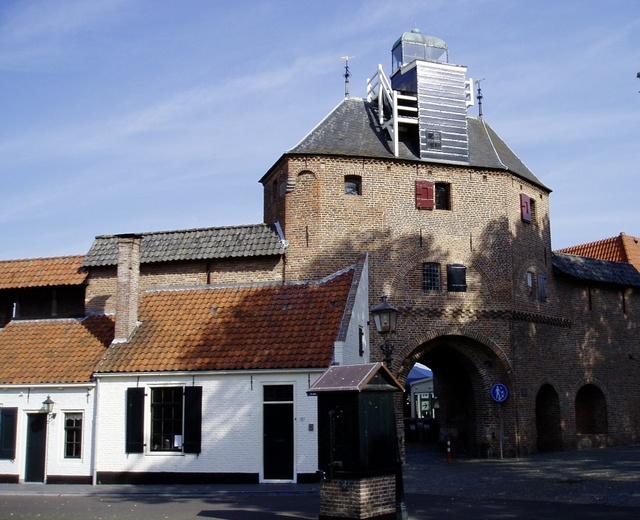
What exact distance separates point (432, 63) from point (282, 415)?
46.5ft

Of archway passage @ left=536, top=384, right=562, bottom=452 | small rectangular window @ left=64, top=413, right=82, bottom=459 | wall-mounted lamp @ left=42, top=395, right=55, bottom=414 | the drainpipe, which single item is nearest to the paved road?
the drainpipe

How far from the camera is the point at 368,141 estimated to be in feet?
80.8

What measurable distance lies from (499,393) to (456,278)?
3.90m

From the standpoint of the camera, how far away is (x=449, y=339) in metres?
23.9

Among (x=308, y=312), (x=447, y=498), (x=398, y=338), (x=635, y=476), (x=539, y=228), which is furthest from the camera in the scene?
(x=539, y=228)

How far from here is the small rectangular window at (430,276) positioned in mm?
23484

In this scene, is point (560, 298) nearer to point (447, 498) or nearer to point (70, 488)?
point (447, 498)

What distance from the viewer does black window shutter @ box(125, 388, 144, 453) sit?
18.3m

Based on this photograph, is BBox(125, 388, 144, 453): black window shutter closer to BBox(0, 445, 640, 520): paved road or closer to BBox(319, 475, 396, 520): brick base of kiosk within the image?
BBox(0, 445, 640, 520): paved road

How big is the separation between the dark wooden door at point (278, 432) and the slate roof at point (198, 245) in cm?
612

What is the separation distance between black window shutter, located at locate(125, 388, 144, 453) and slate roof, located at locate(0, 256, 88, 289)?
6565mm

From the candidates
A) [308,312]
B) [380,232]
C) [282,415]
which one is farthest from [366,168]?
[282,415]

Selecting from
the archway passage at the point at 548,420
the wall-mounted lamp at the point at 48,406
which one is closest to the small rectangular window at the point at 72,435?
the wall-mounted lamp at the point at 48,406

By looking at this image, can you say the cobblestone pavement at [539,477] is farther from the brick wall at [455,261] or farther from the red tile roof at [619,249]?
the red tile roof at [619,249]
